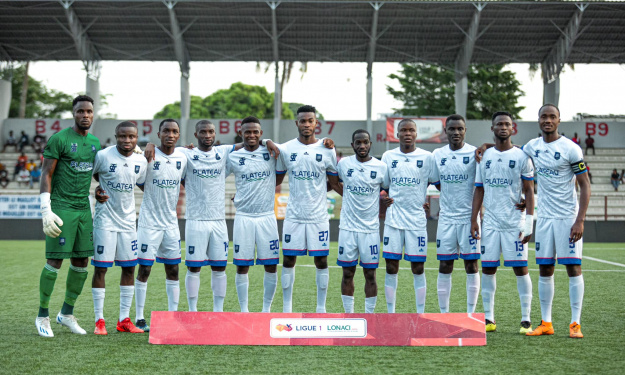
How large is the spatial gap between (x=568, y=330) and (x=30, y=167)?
1035 inches

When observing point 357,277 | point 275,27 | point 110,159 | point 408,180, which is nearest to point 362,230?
point 408,180

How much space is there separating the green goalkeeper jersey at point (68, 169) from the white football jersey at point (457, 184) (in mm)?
3632

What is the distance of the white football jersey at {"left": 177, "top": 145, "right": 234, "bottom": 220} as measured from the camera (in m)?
6.74

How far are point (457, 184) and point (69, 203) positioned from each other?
393 cm

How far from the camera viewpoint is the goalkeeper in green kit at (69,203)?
6.18 metres

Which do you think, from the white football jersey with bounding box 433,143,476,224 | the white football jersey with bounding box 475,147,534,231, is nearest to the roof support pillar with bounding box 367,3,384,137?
the white football jersey with bounding box 433,143,476,224

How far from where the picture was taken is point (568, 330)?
6.61m

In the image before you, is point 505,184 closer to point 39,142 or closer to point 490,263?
point 490,263

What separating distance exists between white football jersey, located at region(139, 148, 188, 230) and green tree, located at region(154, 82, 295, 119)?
55.4 m

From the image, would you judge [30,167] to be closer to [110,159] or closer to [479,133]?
[479,133]

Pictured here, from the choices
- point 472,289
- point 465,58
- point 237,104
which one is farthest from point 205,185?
point 237,104

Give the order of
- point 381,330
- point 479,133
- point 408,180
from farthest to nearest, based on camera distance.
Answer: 1. point 479,133
2. point 408,180
3. point 381,330

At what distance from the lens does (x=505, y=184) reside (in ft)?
21.9

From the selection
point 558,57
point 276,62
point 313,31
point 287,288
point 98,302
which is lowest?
point 98,302
